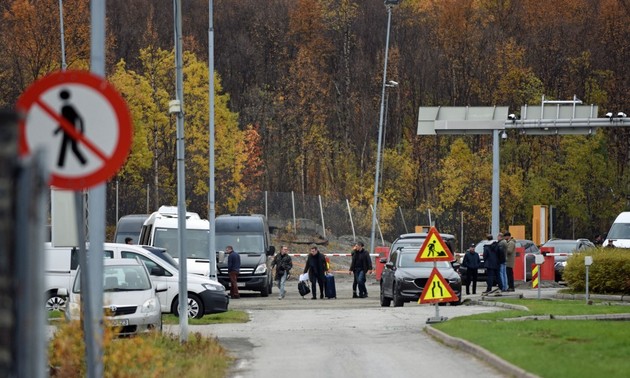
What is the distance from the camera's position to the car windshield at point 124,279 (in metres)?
23.9

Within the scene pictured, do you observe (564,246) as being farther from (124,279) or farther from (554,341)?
(554,341)

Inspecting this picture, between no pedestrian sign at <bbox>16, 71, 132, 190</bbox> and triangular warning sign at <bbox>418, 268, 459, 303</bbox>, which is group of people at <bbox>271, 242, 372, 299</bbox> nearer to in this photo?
triangular warning sign at <bbox>418, 268, 459, 303</bbox>

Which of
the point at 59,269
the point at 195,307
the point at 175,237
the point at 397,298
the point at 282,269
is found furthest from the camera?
the point at 282,269

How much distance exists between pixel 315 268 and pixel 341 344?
62.7 feet

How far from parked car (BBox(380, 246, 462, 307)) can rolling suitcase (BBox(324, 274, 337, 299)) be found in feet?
14.9

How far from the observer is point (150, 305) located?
23562 mm

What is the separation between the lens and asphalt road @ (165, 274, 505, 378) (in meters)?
17.4

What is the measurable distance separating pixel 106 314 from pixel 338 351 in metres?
5.66

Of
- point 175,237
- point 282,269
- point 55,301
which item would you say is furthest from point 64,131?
point 282,269

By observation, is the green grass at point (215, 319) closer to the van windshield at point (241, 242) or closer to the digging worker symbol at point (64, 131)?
the van windshield at point (241, 242)

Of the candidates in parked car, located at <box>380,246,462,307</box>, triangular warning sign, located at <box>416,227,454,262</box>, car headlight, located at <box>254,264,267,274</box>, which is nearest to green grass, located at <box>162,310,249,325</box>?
parked car, located at <box>380,246,462,307</box>

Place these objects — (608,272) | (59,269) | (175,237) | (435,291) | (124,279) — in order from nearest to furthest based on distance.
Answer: (124,279) < (435,291) < (59,269) < (608,272) < (175,237)

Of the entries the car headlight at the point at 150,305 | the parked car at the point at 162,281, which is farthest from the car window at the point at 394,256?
the car headlight at the point at 150,305

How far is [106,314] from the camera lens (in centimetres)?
1557
